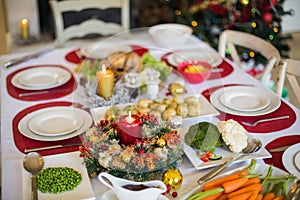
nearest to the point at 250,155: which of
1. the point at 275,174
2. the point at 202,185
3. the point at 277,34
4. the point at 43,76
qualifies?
the point at 275,174

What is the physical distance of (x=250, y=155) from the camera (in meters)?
1.26

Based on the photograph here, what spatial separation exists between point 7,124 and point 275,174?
2.93 feet

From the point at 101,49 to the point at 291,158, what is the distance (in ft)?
3.48

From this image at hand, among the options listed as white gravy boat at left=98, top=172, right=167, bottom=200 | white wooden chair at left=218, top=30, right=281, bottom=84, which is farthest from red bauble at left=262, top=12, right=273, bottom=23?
white gravy boat at left=98, top=172, right=167, bottom=200

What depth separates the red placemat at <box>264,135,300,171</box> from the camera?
1254 millimetres

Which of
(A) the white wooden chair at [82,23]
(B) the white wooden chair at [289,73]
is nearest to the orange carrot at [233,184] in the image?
(B) the white wooden chair at [289,73]

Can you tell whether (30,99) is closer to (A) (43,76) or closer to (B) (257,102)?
(A) (43,76)

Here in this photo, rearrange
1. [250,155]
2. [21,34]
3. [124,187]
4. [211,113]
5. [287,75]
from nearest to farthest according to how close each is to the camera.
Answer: [124,187] < [250,155] < [211,113] < [287,75] < [21,34]

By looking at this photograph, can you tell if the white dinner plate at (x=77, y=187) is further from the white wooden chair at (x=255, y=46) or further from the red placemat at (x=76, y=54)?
the white wooden chair at (x=255, y=46)

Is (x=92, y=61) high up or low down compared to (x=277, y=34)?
up

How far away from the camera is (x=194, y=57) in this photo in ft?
6.64

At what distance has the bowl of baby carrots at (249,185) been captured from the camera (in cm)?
107

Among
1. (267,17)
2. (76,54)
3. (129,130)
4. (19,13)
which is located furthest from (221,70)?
(19,13)

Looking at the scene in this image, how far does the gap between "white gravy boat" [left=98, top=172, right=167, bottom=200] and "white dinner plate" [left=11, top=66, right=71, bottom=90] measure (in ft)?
2.58
